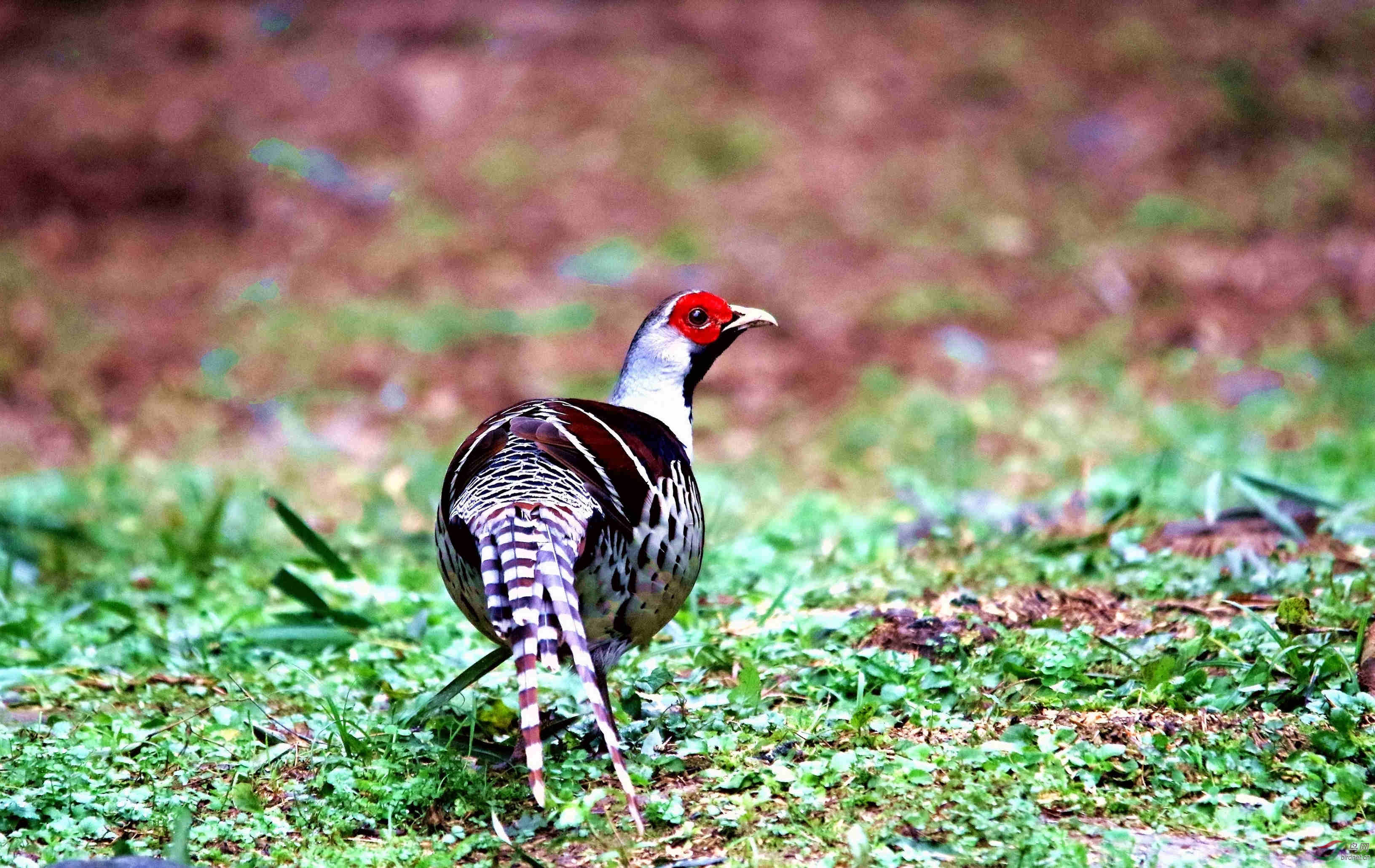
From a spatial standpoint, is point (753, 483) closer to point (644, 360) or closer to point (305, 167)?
point (644, 360)

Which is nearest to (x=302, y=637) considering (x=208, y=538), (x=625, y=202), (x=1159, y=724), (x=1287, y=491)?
(x=208, y=538)

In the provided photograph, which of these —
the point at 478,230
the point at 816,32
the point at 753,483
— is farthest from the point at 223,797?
the point at 816,32

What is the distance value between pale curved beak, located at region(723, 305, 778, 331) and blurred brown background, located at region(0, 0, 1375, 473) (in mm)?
3532

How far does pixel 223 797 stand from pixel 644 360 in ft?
5.57

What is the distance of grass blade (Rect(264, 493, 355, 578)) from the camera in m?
4.46

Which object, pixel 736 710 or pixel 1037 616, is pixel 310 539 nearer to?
pixel 736 710

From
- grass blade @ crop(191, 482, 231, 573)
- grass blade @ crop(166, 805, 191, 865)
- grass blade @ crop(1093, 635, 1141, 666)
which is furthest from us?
grass blade @ crop(191, 482, 231, 573)

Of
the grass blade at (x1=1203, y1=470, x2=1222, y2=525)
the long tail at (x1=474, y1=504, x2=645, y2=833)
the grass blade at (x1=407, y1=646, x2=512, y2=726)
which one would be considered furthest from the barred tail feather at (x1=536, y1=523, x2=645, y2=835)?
the grass blade at (x1=1203, y1=470, x2=1222, y2=525)

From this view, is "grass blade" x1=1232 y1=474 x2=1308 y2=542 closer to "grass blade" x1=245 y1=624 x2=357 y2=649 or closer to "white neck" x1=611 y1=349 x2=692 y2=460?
"white neck" x1=611 y1=349 x2=692 y2=460

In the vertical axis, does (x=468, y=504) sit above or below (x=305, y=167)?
below

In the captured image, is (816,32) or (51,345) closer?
(51,345)

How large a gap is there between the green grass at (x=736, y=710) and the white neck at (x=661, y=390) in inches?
25.3

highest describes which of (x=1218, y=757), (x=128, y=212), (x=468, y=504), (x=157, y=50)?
(x=157, y=50)

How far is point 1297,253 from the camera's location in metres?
9.80
